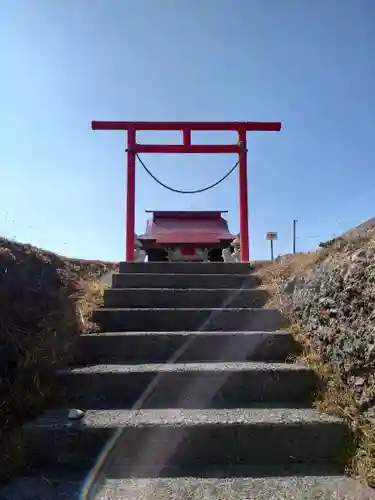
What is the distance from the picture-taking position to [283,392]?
1997 mm

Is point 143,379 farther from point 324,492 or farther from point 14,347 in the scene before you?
point 324,492

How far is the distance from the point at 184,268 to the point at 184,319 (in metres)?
0.93

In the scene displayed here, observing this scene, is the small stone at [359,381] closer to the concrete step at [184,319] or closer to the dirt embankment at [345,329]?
the dirt embankment at [345,329]

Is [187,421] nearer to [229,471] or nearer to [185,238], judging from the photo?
[229,471]

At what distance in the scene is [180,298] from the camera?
9.70 ft

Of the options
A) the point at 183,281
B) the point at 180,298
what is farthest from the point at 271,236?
the point at 180,298

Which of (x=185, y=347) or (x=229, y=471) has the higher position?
(x=185, y=347)

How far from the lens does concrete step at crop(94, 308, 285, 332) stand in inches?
103

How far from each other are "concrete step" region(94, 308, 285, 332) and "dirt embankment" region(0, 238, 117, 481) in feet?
0.62

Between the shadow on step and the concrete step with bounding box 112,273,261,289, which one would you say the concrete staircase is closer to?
the shadow on step

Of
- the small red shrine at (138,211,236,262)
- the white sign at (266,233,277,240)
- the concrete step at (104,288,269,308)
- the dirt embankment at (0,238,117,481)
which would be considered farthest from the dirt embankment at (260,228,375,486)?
the white sign at (266,233,277,240)

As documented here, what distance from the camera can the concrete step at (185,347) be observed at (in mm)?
2311

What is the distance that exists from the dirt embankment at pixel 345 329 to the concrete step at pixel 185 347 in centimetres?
19

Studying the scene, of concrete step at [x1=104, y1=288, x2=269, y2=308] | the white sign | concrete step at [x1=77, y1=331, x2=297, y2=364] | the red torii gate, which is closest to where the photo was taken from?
concrete step at [x1=77, y1=331, x2=297, y2=364]
